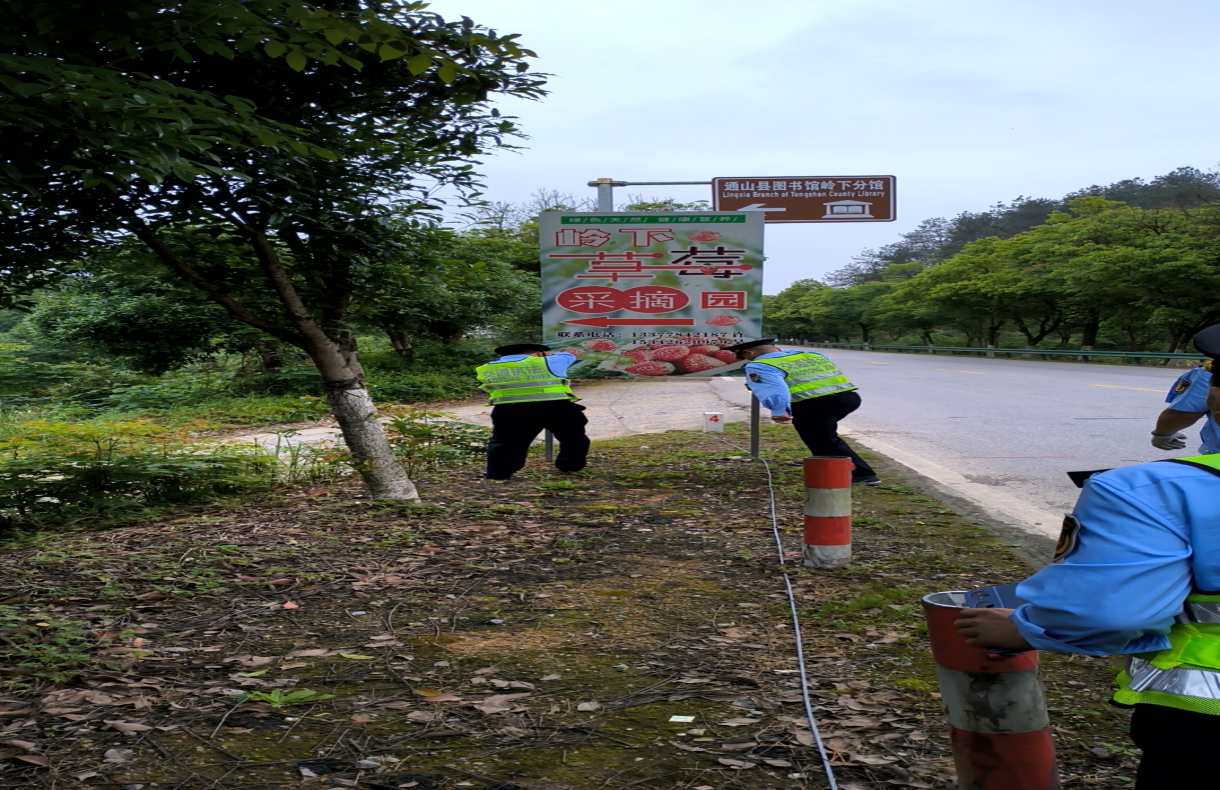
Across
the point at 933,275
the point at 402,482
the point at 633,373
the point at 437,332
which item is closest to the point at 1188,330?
the point at 933,275

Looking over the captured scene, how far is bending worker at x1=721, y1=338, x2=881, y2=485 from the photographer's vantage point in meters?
8.35

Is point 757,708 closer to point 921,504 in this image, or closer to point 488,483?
point 921,504

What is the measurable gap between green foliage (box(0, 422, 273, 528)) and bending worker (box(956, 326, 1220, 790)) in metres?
6.98

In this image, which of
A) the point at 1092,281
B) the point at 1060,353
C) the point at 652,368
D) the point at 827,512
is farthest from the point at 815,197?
the point at 1092,281

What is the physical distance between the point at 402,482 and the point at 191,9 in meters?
4.36

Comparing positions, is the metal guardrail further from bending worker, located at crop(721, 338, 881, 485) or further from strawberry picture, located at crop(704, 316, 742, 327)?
bending worker, located at crop(721, 338, 881, 485)

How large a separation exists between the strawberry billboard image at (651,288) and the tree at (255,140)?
9.50 feet

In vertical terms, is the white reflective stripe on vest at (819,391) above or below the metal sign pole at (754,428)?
above

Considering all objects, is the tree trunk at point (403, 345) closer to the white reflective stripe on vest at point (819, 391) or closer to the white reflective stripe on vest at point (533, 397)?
the white reflective stripe on vest at point (533, 397)

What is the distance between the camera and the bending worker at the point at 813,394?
8352 millimetres

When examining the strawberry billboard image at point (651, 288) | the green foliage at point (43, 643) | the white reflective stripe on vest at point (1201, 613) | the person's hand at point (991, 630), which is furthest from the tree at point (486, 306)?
the white reflective stripe on vest at point (1201, 613)

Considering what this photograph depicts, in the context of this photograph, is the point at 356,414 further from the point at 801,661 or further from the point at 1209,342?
the point at 1209,342

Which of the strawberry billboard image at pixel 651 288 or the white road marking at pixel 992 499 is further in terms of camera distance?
the strawberry billboard image at pixel 651 288

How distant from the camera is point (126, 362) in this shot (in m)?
22.0
